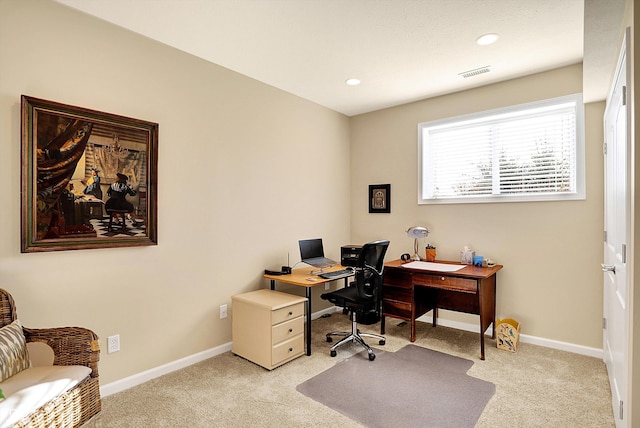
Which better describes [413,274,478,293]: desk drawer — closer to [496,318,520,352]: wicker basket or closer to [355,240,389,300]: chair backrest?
[355,240,389,300]: chair backrest

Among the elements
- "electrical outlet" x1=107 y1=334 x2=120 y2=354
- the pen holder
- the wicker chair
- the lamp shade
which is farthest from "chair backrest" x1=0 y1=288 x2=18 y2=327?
the pen holder

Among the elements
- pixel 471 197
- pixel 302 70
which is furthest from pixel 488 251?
pixel 302 70

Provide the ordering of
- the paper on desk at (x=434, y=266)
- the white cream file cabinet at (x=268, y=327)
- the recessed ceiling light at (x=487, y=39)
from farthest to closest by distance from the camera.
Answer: the paper on desk at (x=434, y=266) → the white cream file cabinet at (x=268, y=327) → the recessed ceiling light at (x=487, y=39)

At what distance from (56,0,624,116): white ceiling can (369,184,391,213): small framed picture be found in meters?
1.38

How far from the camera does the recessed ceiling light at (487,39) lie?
2.65m

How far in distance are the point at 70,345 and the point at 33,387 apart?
0.32m

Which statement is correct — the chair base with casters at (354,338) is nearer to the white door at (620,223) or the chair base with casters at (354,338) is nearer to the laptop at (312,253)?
the laptop at (312,253)

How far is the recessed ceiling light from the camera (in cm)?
265

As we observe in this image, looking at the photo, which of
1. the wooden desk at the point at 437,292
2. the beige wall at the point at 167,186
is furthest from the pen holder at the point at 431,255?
the beige wall at the point at 167,186

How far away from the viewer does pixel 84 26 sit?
2393mm

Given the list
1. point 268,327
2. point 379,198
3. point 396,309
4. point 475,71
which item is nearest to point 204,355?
point 268,327

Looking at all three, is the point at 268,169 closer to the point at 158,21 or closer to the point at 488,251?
the point at 158,21

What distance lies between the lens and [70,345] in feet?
6.48

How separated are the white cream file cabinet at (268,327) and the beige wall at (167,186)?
228 millimetres
